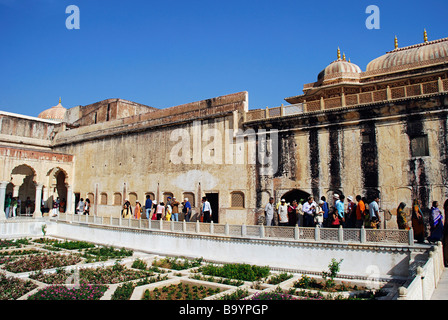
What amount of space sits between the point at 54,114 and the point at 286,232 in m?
29.9

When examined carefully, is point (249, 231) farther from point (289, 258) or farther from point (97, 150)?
point (97, 150)

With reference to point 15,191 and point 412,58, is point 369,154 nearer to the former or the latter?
point 412,58

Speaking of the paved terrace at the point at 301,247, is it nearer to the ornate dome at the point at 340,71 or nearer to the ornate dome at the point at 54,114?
A: the ornate dome at the point at 340,71

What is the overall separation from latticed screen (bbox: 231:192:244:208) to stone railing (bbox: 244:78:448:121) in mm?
3553

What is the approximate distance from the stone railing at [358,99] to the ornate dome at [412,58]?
357 centimetres

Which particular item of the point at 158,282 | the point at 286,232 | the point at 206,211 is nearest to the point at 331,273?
the point at 286,232

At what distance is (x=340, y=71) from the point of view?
1767 centimetres

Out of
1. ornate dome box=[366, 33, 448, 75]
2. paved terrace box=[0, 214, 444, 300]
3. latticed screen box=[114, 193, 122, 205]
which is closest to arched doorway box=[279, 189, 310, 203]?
paved terrace box=[0, 214, 444, 300]

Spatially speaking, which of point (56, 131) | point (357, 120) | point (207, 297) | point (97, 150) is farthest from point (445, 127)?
point (56, 131)

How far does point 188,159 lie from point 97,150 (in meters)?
8.47

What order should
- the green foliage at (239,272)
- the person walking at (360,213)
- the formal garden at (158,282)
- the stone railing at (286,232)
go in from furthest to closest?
the person walking at (360,213), the stone railing at (286,232), the green foliage at (239,272), the formal garden at (158,282)

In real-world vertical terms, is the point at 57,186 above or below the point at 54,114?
below

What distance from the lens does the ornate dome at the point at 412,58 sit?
52.7 feet

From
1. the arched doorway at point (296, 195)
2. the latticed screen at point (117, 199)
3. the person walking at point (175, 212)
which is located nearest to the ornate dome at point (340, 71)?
the arched doorway at point (296, 195)
